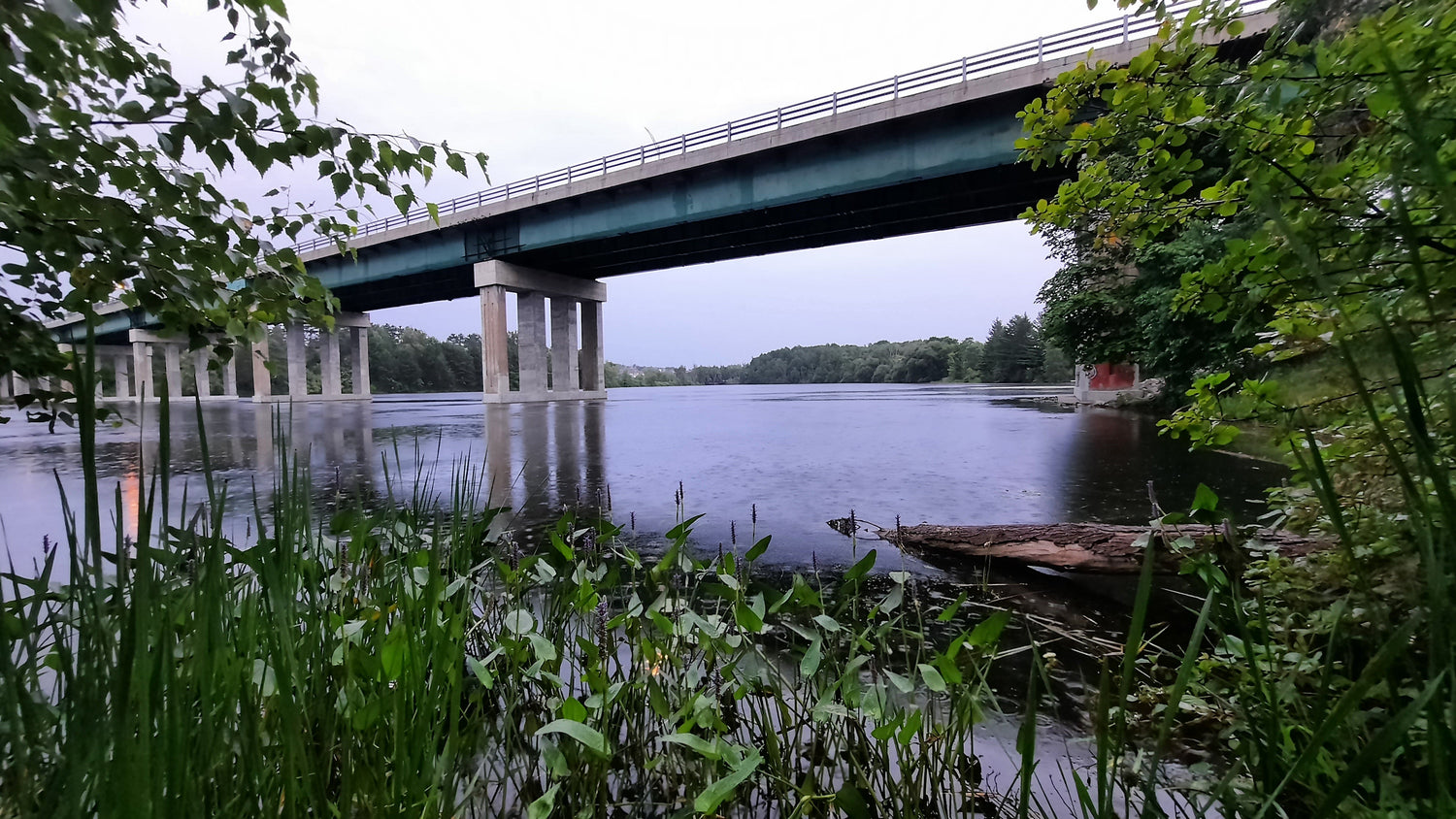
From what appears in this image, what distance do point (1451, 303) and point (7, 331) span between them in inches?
148

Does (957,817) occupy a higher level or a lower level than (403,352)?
lower

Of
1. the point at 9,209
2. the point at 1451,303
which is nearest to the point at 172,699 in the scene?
the point at 9,209

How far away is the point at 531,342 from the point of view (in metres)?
33.6

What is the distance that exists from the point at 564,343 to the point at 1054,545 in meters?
35.4

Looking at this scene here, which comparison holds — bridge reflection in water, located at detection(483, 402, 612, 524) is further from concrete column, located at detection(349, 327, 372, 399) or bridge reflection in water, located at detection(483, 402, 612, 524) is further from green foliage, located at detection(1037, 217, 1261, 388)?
concrete column, located at detection(349, 327, 372, 399)

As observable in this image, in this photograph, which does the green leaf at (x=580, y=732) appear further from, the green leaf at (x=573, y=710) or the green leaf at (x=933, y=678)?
the green leaf at (x=933, y=678)

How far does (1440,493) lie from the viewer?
69 centimetres

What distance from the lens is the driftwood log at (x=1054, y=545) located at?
3.81 m

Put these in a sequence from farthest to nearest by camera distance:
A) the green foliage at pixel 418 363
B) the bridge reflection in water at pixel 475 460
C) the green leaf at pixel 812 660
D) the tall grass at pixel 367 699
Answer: the green foliage at pixel 418 363 < the bridge reflection in water at pixel 475 460 < the green leaf at pixel 812 660 < the tall grass at pixel 367 699

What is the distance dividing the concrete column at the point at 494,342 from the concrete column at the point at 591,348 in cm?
792

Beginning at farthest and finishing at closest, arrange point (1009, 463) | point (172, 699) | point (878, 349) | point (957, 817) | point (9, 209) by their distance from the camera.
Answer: point (878, 349) → point (1009, 463) → point (957, 817) → point (9, 209) → point (172, 699)

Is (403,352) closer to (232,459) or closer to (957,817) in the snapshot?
(232,459)

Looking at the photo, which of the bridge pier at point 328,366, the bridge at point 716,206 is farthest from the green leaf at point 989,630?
the bridge pier at point 328,366

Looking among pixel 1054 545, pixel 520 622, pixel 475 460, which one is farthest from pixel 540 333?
pixel 520 622
